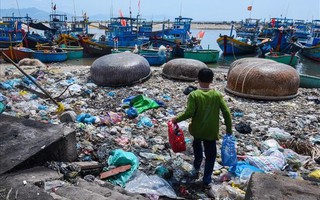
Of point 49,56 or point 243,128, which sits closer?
point 243,128

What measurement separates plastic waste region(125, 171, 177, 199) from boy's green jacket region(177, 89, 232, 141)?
67 cm

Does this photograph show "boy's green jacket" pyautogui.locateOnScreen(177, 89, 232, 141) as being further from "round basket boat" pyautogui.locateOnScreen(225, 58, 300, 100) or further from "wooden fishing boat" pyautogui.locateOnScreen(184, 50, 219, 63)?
"wooden fishing boat" pyautogui.locateOnScreen(184, 50, 219, 63)

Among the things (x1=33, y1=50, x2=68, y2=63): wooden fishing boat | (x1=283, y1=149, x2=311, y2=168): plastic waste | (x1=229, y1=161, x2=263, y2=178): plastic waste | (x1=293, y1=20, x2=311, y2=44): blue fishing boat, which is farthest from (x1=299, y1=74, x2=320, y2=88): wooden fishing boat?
(x1=293, y1=20, x2=311, y2=44): blue fishing boat

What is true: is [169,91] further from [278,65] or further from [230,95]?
[278,65]

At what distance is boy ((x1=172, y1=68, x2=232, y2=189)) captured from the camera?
2.90m

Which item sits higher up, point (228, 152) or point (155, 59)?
point (155, 59)

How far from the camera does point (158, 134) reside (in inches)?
189

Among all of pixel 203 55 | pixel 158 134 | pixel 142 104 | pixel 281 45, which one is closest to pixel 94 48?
pixel 203 55

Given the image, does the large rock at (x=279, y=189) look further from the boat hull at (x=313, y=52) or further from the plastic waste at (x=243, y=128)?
the boat hull at (x=313, y=52)

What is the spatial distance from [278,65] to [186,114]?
18.0 ft

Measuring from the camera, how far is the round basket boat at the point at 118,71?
827 centimetres

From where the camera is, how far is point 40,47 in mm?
18750

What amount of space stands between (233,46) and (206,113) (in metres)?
21.5

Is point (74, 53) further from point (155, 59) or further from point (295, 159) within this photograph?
point (295, 159)
